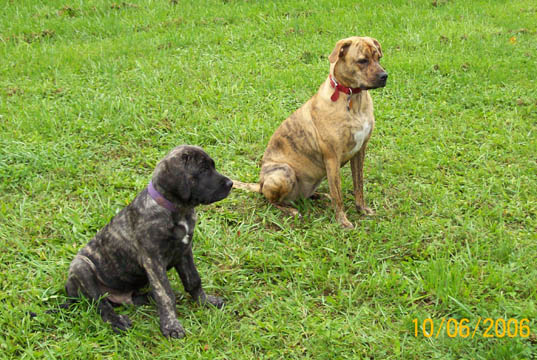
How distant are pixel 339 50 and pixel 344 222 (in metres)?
1.63

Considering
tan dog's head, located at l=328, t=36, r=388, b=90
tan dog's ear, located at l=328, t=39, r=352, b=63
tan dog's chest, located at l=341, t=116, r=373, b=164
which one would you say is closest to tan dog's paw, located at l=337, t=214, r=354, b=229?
tan dog's chest, located at l=341, t=116, r=373, b=164

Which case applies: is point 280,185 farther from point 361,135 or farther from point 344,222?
point 361,135

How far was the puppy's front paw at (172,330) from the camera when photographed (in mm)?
3666

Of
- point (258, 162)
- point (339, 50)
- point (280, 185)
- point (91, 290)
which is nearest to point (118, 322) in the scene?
point (91, 290)

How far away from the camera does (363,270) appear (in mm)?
4328

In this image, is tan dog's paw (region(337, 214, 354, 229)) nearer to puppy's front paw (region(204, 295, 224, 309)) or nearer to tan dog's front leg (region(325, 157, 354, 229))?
tan dog's front leg (region(325, 157, 354, 229))

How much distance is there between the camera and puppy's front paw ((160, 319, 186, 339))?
3666 mm

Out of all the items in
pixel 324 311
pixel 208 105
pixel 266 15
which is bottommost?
pixel 324 311

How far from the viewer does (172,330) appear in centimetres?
367

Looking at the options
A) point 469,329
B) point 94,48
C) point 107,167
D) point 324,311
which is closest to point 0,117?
point 107,167

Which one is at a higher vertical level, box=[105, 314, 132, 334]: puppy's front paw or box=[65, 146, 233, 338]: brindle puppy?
box=[65, 146, 233, 338]: brindle puppy

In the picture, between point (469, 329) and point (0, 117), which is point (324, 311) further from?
point (0, 117)

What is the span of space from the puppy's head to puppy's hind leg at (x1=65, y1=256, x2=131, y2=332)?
88 centimetres

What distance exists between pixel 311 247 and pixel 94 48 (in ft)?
19.7
